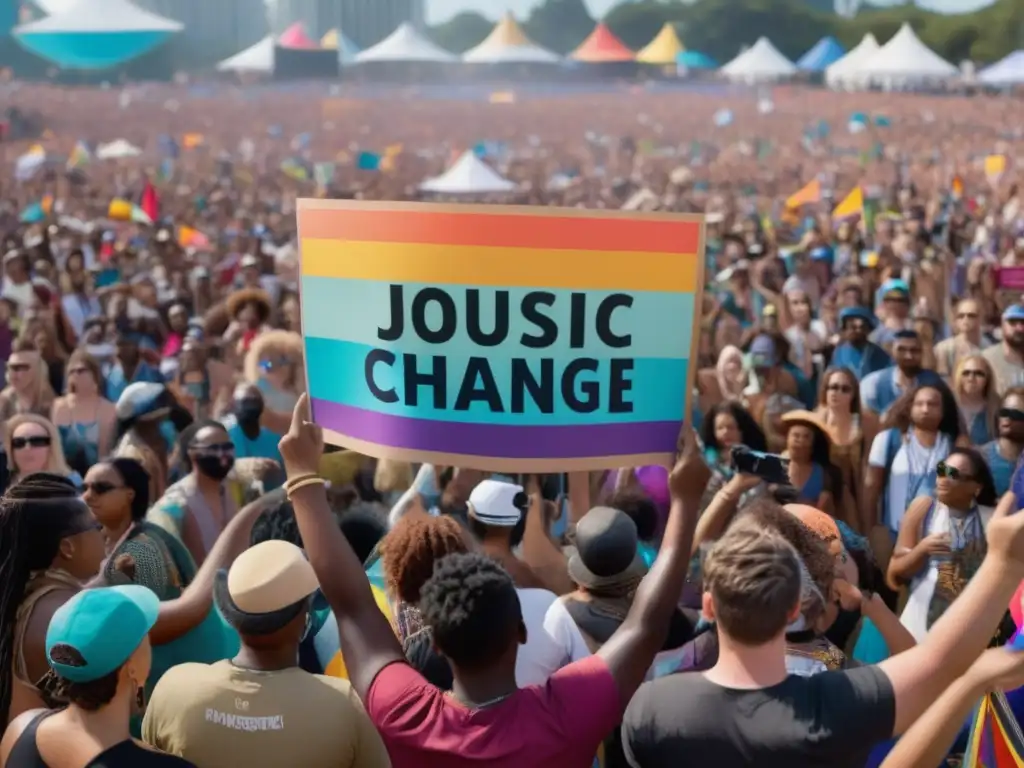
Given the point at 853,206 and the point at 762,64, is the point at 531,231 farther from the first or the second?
the point at 762,64

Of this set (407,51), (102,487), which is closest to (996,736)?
(102,487)

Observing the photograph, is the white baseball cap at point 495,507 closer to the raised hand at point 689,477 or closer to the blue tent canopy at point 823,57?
the raised hand at point 689,477

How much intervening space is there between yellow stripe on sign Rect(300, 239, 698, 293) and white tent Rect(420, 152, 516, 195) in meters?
18.0

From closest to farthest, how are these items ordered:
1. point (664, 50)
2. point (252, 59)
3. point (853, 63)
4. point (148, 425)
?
point (148, 425) → point (853, 63) → point (252, 59) → point (664, 50)

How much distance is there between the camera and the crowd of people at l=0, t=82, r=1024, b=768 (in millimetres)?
2646

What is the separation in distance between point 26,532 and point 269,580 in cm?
78

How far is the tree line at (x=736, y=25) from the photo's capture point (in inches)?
2827

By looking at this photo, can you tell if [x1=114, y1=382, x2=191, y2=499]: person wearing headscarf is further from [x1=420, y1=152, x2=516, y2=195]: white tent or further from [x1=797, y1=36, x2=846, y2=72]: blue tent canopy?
[x1=797, y1=36, x2=846, y2=72]: blue tent canopy

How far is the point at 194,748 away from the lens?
9.70 ft

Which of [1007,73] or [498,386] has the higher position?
[498,386]

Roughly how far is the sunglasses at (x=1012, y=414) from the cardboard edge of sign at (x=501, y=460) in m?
3.09

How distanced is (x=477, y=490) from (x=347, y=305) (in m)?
0.80

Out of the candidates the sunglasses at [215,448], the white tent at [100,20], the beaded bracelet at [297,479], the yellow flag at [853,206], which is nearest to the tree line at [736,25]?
the white tent at [100,20]

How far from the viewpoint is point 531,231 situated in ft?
11.6
